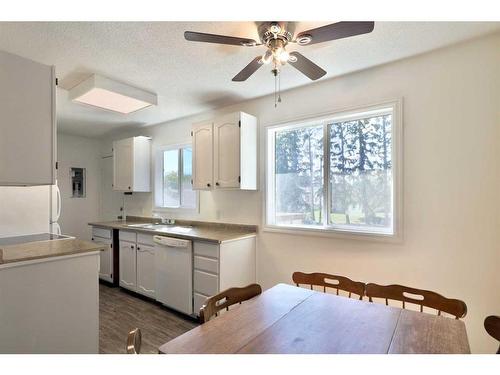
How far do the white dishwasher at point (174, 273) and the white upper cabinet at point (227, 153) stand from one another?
73 centimetres

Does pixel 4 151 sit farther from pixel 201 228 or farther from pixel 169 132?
pixel 169 132

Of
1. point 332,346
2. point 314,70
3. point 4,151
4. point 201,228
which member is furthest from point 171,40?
point 201,228

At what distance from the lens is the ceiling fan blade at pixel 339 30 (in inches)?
49.4

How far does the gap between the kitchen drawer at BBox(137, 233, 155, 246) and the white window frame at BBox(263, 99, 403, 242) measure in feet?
4.58

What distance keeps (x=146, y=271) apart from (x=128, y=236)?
568mm

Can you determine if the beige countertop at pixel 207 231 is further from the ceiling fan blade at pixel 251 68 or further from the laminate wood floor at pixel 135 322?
the ceiling fan blade at pixel 251 68

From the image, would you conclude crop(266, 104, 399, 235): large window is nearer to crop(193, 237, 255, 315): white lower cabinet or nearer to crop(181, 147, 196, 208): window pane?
crop(193, 237, 255, 315): white lower cabinet

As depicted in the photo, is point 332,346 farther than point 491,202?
No

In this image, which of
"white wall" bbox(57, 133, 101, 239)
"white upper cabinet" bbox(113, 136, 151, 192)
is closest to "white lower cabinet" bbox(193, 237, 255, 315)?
"white upper cabinet" bbox(113, 136, 151, 192)

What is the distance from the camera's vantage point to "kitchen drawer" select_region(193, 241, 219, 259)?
2652mm

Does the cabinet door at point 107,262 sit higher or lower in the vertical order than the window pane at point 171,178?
lower

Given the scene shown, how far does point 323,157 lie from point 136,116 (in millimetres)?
2625

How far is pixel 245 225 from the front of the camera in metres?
3.18

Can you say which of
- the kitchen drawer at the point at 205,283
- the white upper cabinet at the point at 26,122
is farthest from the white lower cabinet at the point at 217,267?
the white upper cabinet at the point at 26,122
